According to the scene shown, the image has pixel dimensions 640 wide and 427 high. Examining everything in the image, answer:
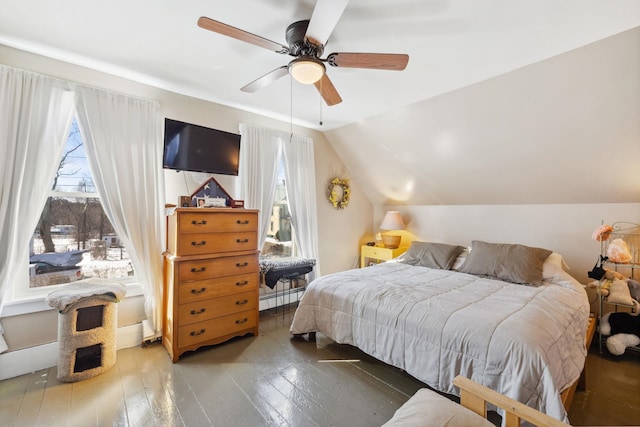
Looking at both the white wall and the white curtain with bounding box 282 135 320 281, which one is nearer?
the white wall

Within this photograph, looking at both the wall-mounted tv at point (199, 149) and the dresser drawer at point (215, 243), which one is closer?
the dresser drawer at point (215, 243)

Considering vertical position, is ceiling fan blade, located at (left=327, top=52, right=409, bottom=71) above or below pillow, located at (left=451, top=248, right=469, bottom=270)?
above

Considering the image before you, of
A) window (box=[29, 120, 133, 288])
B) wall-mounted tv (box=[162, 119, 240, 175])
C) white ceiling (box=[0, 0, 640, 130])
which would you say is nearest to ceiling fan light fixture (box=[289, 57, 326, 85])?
white ceiling (box=[0, 0, 640, 130])

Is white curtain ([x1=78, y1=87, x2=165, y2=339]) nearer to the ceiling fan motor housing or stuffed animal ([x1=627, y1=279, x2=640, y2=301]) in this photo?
the ceiling fan motor housing

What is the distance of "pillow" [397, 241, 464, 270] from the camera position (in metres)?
3.27

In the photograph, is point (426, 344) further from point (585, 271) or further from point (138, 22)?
point (138, 22)

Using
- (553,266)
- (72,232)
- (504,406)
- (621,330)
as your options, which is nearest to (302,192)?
(72,232)

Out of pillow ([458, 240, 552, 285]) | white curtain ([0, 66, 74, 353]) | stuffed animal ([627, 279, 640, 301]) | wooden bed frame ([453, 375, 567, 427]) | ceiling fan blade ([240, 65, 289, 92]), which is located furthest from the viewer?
pillow ([458, 240, 552, 285])

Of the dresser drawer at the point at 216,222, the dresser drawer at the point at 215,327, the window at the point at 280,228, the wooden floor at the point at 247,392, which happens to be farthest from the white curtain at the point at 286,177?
the wooden floor at the point at 247,392

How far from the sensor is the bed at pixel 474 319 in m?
1.54

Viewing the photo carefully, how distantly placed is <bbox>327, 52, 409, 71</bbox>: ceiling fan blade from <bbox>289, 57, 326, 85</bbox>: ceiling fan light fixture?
0.27 feet

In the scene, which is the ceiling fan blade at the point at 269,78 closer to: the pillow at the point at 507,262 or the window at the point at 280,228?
the window at the point at 280,228

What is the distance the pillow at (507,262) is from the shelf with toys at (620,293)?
1.49 feet

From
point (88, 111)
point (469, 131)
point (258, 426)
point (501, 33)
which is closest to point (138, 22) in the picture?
point (88, 111)
